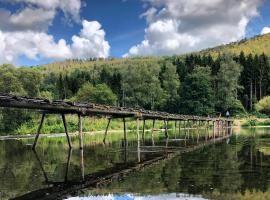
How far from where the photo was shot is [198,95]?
113312 mm

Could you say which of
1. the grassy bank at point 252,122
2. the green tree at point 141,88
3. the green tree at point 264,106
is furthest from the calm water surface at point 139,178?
the green tree at point 141,88

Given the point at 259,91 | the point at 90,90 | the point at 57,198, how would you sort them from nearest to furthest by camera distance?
the point at 57,198 → the point at 90,90 → the point at 259,91

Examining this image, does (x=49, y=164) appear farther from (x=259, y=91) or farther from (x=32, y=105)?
(x=259, y=91)

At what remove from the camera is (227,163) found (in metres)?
27.0

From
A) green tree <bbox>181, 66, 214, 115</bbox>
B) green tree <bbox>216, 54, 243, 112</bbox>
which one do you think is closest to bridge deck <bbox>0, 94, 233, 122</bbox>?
green tree <bbox>181, 66, 214, 115</bbox>

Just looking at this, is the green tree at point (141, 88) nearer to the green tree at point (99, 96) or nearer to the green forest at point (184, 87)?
the green forest at point (184, 87)

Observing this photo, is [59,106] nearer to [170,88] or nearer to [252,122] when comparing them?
[252,122]

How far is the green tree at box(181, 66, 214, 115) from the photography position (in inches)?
4409

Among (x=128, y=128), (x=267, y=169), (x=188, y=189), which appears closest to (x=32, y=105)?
(x=188, y=189)

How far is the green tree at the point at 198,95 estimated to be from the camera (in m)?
112

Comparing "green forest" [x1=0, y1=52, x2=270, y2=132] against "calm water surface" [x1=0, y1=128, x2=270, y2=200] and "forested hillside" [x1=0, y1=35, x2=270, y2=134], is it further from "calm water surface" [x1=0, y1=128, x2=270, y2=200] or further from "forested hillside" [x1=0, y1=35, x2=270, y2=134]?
"calm water surface" [x1=0, y1=128, x2=270, y2=200]

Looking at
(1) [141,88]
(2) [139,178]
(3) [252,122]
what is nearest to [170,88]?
(1) [141,88]

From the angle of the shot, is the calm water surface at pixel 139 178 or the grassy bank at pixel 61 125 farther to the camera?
the grassy bank at pixel 61 125

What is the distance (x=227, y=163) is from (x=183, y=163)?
2846mm
